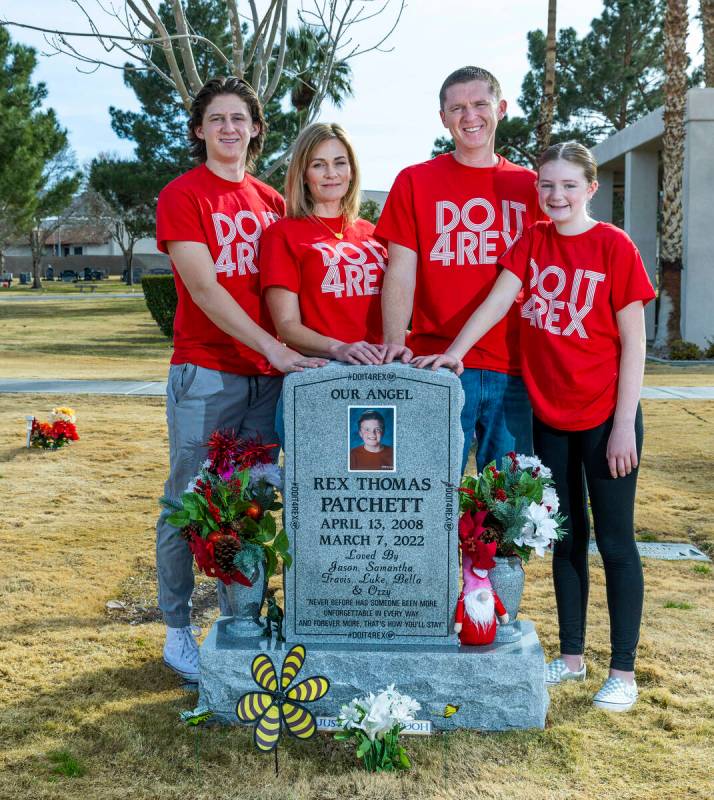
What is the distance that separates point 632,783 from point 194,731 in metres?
1.48

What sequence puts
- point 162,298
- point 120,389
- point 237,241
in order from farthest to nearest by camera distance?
1. point 162,298
2. point 120,389
3. point 237,241

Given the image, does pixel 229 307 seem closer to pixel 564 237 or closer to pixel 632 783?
pixel 564 237

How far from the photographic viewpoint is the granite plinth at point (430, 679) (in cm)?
338

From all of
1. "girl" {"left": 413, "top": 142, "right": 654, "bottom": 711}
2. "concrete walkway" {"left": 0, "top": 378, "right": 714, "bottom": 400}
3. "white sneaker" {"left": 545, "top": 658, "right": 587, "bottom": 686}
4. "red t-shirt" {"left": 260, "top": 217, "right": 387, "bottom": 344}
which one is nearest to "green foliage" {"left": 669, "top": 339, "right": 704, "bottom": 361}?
"concrete walkway" {"left": 0, "top": 378, "right": 714, "bottom": 400}

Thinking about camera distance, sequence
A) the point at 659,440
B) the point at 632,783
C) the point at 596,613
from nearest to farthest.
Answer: the point at 632,783, the point at 596,613, the point at 659,440

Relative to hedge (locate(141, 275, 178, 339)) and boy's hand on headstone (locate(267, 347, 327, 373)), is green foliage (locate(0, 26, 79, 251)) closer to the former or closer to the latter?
hedge (locate(141, 275, 178, 339))

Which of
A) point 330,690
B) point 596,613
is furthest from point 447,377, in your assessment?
point 596,613

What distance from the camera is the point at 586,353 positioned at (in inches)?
136

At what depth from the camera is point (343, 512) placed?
3498 mm

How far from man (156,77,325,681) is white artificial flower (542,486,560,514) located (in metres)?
0.95

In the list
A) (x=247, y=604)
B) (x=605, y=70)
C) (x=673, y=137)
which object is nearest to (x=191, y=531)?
(x=247, y=604)

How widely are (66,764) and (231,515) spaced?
3.19ft

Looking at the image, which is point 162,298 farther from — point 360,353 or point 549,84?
point 360,353

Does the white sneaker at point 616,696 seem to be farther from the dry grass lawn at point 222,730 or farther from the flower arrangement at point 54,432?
the flower arrangement at point 54,432
